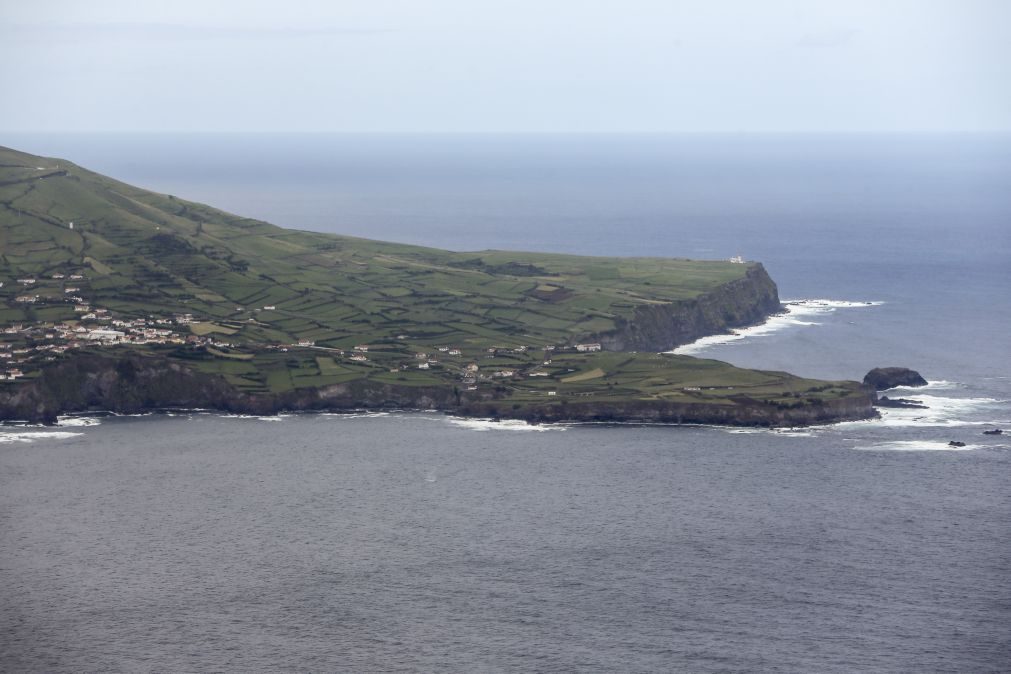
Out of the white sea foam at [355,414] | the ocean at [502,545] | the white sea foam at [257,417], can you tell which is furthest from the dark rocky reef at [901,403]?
the white sea foam at [257,417]

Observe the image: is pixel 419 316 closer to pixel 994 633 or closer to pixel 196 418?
pixel 196 418

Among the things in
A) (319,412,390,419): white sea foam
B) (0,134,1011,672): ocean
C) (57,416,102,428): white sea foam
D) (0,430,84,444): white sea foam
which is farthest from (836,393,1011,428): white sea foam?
(0,430,84,444): white sea foam

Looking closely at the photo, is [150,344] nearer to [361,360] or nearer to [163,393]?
[163,393]

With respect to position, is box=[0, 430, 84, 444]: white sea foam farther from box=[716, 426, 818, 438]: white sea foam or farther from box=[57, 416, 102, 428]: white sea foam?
box=[716, 426, 818, 438]: white sea foam

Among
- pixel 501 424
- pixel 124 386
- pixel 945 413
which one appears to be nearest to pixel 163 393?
pixel 124 386

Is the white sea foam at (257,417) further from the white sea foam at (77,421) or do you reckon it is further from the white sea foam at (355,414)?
the white sea foam at (77,421)

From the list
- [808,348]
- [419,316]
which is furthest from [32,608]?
[808,348]
